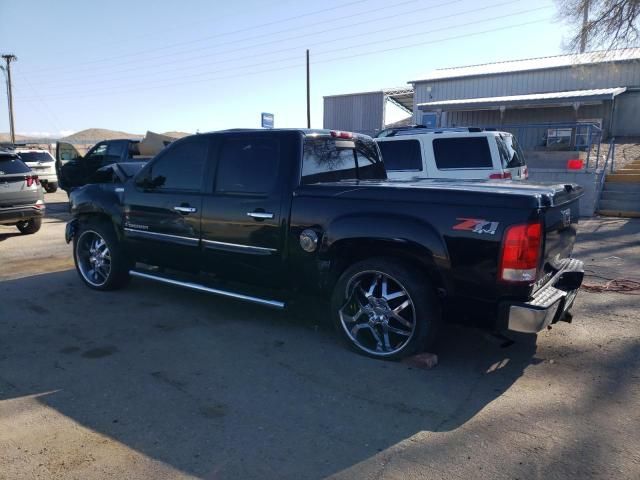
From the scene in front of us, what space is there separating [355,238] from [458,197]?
0.87 meters

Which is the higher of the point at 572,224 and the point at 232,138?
the point at 232,138

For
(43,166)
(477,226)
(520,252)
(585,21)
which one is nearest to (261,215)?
(477,226)

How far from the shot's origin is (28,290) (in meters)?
6.26

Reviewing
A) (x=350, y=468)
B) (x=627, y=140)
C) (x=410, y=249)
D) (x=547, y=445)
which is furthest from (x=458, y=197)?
(x=627, y=140)

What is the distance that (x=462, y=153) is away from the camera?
368 inches

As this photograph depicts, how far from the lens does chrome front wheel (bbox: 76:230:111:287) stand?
6.10 metres

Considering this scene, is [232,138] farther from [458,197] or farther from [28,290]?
[28,290]

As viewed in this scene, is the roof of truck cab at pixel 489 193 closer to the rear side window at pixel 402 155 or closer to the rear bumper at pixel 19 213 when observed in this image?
the rear side window at pixel 402 155

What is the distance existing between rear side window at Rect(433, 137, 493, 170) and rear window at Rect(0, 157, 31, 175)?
317 inches

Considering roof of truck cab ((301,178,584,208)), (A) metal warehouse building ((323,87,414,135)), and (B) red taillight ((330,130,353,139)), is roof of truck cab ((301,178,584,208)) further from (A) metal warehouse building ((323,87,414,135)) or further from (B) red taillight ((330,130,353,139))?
(A) metal warehouse building ((323,87,414,135))

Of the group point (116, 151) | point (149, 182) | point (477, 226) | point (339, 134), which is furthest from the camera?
point (116, 151)

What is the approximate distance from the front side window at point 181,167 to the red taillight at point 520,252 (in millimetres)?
3056

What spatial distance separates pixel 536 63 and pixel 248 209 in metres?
27.4

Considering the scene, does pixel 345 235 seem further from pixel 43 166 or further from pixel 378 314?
pixel 43 166
